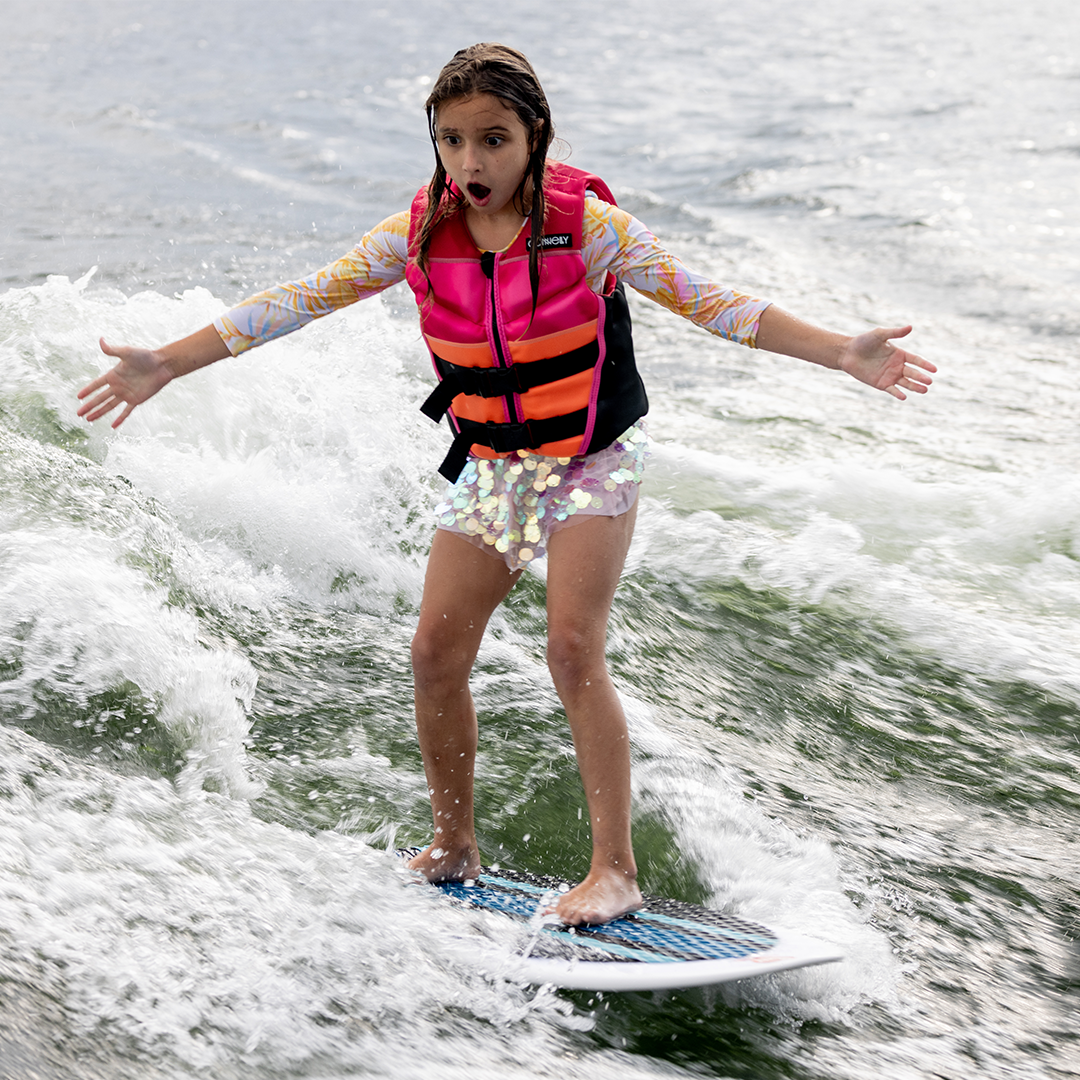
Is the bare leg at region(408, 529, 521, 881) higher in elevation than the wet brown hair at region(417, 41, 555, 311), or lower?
lower

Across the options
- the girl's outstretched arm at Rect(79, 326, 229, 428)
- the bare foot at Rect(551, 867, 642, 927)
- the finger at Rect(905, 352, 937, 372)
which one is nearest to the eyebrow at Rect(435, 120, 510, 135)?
the girl's outstretched arm at Rect(79, 326, 229, 428)

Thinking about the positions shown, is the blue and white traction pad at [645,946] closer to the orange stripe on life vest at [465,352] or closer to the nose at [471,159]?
the orange stripe on life vest at [465,352]

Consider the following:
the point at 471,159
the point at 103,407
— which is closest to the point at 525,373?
the point at 471,159

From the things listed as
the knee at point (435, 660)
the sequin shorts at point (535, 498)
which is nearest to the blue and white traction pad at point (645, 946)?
the knee at point (435, 660)

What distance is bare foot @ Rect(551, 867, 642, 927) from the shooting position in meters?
2.68

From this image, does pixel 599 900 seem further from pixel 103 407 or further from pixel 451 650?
pixel 103 407

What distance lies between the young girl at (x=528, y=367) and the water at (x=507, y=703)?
0.53 m

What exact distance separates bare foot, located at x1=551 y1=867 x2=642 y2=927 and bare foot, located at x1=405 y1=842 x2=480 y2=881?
0.27 metres

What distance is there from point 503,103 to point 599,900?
171cm

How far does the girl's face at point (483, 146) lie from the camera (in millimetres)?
2506

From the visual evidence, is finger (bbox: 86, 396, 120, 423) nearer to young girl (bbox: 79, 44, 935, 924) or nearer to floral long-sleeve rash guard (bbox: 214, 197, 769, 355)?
young girl (bbox: 79, 44, 935, 924)

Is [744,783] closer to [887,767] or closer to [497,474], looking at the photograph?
[887,767]

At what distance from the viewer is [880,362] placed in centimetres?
254

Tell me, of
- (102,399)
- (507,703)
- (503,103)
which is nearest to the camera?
(503,103)
